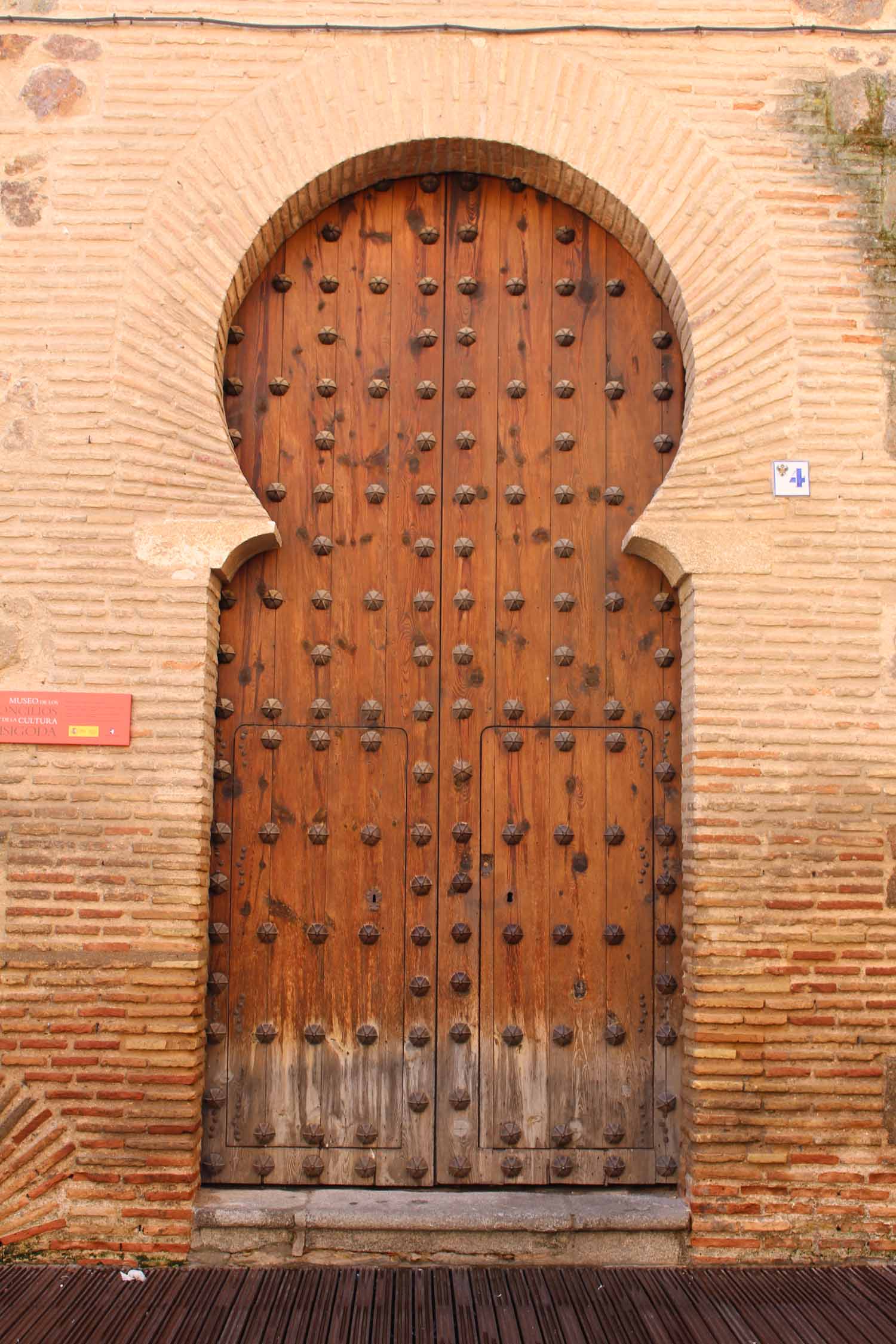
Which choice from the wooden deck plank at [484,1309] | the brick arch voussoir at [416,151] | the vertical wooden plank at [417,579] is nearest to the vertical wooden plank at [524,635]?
the vertical wooden plank at [417,579]

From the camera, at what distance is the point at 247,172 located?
4078mm

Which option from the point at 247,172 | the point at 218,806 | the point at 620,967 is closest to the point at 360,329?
the point at 247,172

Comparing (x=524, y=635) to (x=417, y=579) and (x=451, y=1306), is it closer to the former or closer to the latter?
(x=417, y=579)

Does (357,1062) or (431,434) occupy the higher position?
(431,434)

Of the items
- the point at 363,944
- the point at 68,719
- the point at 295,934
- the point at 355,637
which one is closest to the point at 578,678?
the point at 355,637

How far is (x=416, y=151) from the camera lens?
4.22 m

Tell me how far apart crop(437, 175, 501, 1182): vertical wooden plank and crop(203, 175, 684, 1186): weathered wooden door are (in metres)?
0.01

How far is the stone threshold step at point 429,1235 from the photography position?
374 centimetres

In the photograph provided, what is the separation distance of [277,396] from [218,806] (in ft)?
5.21

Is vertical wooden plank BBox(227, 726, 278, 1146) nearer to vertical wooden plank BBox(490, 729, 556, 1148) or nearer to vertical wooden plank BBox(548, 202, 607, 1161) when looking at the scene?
vertical wooden plank BBox(490, 729, 556, 1148)

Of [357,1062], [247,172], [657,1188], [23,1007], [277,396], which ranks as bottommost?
[657,1188]

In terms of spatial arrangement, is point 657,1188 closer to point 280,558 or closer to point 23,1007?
point 23,1007

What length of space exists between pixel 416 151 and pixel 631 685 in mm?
2186

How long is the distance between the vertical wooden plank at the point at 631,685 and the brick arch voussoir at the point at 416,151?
174 millimetres
